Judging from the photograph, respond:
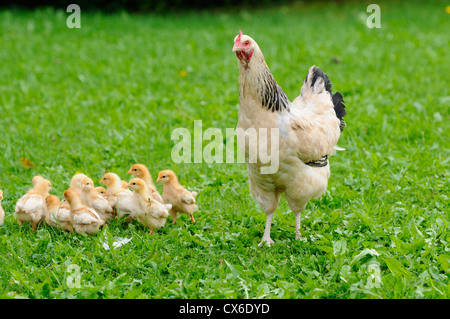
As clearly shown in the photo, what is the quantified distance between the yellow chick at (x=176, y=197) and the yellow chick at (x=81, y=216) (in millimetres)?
692

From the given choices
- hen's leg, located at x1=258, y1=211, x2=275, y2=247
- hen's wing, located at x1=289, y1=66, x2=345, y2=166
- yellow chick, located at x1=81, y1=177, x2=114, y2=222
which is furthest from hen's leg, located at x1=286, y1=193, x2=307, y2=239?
yellow chick, located at x1=81, y1=177, x2=114, y2=222

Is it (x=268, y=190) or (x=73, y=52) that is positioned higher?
(x=73, y=52)

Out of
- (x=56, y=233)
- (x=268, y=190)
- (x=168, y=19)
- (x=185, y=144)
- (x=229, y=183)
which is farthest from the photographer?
(x=168, y=19)

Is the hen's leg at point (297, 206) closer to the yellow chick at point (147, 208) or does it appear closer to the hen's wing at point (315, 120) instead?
the hen's wing at point (315, 120)

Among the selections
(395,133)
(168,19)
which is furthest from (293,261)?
(168,19)

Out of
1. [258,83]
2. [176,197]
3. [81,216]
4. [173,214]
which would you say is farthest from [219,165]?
[258,83]

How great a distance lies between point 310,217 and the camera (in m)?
5.36

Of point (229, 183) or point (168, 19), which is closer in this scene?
point (229, 183)

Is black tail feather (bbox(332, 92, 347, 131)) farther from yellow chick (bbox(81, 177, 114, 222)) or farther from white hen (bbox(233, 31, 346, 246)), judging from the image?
yellow chick (bbox(81, 177, 114, 222))

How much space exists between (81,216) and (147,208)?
0.57 meters

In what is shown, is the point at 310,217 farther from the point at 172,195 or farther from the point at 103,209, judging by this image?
the point at 103,209

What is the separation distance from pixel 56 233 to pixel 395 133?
169 inches

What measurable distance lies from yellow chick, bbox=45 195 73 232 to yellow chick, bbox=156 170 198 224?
0.90 m

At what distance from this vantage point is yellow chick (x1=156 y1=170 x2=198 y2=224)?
5.14 m
